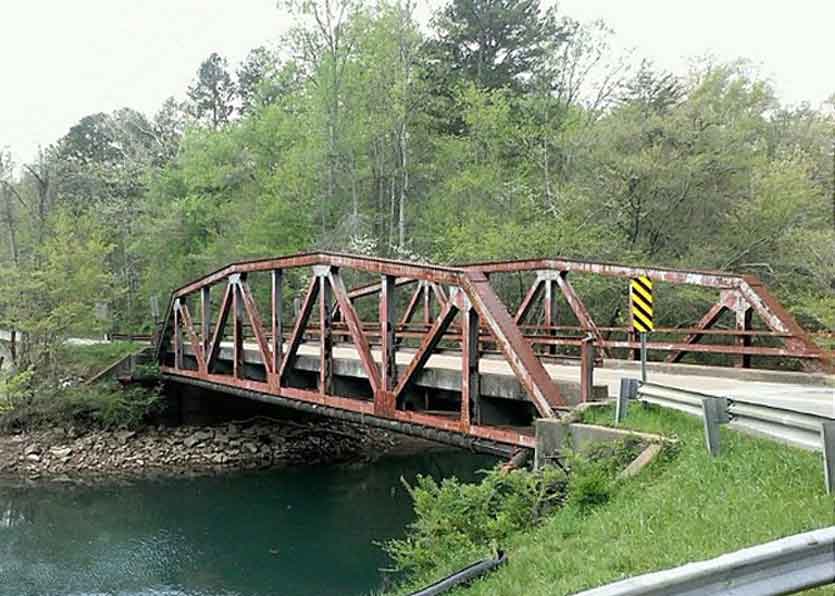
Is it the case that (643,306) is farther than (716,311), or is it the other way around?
(716,311)

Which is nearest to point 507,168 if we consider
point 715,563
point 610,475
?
point 610,475

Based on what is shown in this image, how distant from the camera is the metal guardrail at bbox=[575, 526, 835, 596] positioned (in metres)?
2.48

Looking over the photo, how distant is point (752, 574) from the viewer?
103 inches

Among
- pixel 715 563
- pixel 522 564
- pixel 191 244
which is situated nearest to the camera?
pixel 715 563

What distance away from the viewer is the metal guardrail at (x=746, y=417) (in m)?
4.86

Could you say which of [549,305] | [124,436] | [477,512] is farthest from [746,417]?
[124,436]

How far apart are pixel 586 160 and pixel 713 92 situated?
15.2ft

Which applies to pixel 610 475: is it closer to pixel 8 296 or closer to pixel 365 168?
pixel 8 296

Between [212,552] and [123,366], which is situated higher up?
[123,366]

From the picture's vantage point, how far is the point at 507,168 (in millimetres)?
29266

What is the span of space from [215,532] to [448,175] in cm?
1902

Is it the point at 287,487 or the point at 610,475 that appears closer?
the point at 610,475

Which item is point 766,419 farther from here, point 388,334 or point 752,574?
point 388,334

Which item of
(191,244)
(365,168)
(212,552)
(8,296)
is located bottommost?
(212,552)
